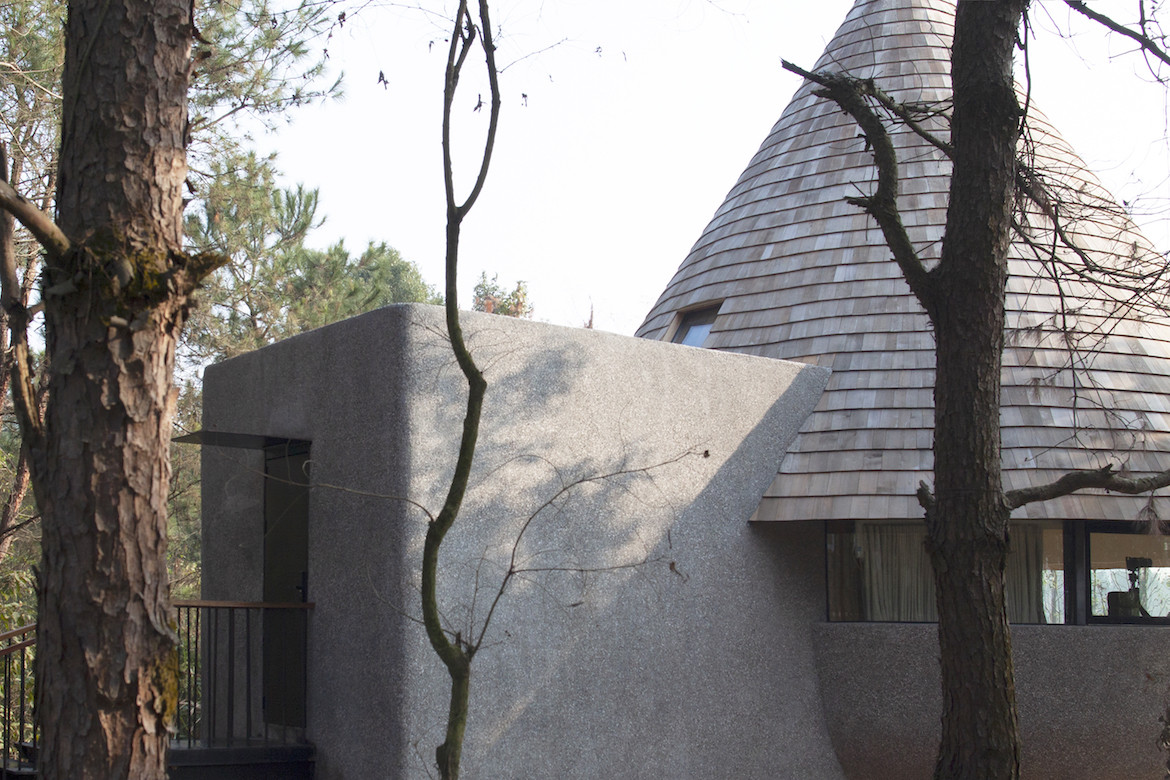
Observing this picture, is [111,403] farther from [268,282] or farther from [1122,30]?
[268,282]

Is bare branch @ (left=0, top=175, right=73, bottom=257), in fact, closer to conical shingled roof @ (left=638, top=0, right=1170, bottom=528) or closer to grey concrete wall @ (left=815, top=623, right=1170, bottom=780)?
conical shingled roof @ (left=638, top=0, right=1170, bottom=528)

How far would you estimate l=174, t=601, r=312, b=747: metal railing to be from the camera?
20.1 ft

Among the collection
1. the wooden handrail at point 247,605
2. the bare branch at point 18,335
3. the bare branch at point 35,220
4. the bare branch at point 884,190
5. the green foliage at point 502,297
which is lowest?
the wooden handrail at point 247,605

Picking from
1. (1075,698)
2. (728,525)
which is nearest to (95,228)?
(728,525)

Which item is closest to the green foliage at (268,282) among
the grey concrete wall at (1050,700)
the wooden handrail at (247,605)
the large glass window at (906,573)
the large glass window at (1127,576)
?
the wooden handrail at (247,605)

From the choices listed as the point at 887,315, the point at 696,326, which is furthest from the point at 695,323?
the point at 887,315

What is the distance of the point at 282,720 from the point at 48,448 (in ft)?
12.3

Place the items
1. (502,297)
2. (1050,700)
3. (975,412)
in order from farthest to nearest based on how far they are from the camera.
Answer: (502,297) → (1050,700) → (975,412)

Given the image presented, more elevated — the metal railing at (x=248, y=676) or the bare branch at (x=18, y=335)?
the bare branch at (x=18, y=335)

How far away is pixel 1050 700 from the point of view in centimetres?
717

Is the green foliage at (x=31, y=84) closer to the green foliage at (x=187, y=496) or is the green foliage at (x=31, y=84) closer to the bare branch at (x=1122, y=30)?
the green foliage at (x=187, y=496)

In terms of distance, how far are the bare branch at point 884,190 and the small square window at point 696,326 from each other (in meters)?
3.85

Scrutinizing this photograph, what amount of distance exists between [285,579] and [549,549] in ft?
5.57

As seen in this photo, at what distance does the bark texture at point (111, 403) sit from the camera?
2873mm
